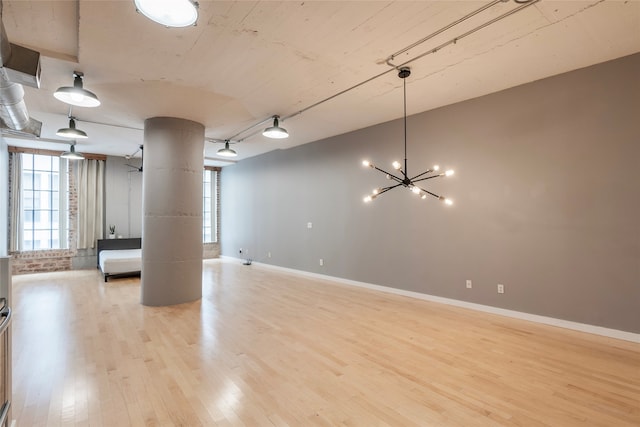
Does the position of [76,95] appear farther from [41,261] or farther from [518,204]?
[41,261]

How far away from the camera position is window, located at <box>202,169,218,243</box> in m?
10.7

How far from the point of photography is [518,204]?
424cm

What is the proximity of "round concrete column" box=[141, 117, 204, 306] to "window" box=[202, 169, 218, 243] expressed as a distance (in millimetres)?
5657

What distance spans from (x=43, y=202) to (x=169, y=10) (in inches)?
348

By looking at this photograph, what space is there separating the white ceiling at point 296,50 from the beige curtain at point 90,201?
377 centimetres

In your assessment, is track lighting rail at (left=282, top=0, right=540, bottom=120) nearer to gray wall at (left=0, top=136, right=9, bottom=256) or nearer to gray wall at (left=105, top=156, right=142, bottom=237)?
gray wall at (left=105, top=156, right=142, bottom=237)

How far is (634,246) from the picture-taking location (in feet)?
11.2

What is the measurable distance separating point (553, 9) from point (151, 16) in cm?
322

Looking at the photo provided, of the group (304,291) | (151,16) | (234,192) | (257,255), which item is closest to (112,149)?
(234,192)

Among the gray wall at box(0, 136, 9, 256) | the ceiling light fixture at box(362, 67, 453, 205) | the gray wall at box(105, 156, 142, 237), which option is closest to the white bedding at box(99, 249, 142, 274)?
the gray wall at box(105, 156, 142, 237)

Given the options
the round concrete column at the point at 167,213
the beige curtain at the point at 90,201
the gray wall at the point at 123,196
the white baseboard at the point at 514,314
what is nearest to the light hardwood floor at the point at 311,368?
the white baseboard at the point at 514,314

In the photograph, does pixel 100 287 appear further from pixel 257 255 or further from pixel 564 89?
pixel 564 89

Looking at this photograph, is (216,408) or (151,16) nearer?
(151,16)

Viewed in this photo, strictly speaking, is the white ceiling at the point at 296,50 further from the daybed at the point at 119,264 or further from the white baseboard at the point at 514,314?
the daybed at the point at 119,264
